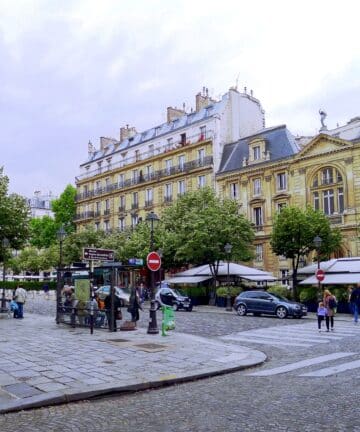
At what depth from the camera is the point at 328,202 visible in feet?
129

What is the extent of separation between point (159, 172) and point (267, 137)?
13.1 metres

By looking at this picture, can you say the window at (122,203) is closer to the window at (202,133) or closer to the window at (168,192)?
the window at (168,192)

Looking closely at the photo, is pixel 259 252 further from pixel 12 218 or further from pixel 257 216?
A: pixel 12 218

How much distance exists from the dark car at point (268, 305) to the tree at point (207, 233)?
870 centimetres

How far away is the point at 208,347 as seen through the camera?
547 inches

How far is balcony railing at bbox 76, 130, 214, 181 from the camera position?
5023 cm

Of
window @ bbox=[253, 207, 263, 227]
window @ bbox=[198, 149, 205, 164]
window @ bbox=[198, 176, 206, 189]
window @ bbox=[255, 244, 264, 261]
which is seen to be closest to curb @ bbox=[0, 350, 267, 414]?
window @ bbox=[255, 244, 264, 261]

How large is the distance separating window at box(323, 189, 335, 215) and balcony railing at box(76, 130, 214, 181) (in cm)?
1382

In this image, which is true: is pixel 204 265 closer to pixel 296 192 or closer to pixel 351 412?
pixel 296 192

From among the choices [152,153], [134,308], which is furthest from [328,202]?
[134,308]

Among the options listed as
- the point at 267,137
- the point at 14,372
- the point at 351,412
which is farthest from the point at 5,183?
the point at 267,137

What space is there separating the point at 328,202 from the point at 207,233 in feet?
35.3

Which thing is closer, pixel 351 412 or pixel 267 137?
pixel 351 412

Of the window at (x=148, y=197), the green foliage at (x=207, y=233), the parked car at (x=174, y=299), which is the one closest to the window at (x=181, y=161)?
the window at (x=148, y=197)
